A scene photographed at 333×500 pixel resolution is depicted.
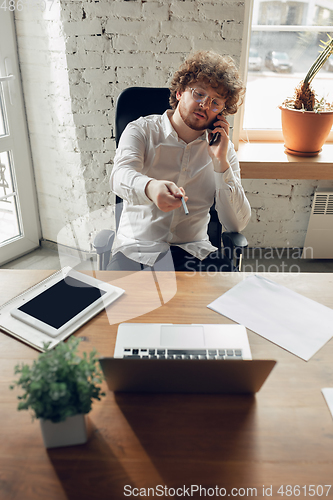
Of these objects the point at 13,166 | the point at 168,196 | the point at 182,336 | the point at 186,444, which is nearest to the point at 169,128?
the point at 168,196

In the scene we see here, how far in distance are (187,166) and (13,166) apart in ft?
4.44

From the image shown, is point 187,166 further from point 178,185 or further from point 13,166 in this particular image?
point 13,166

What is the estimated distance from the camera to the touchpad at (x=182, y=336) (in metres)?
0.90

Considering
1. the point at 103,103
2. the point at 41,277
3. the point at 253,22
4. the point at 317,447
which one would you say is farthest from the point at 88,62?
the point at 317,447

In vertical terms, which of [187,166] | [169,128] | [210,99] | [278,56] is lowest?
[187,166]

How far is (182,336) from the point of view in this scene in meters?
0.92

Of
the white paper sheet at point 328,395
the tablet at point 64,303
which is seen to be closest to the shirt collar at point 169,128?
the tablet at point 64,303

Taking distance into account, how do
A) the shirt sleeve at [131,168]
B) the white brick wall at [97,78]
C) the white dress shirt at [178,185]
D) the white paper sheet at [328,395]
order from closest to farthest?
the white paper sheet at [328,395] < the shirt sleeve at [131,168] < the white dress shirt at [178,185] < the white brick wall at [97,78]

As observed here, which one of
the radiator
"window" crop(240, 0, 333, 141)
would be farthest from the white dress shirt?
the radiator

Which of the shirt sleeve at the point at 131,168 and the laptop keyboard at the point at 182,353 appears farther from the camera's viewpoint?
the shirt sleeve at the point at 131,168

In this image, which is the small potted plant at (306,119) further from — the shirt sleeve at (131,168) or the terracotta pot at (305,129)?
the shirt sleeve at (131,168)

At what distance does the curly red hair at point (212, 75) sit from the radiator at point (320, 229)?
46.8 inches

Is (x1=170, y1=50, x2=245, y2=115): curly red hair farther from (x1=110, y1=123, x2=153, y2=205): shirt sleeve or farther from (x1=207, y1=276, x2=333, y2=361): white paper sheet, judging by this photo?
(x1=207, y1=276, x2=333, y2=361): white paper sheet

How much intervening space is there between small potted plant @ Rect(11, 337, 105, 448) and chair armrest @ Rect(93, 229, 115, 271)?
0.72m
